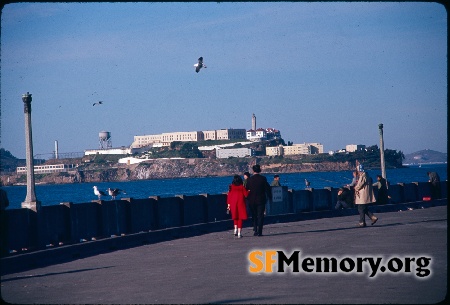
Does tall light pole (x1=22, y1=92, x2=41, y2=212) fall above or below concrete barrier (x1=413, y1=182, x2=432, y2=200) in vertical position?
above

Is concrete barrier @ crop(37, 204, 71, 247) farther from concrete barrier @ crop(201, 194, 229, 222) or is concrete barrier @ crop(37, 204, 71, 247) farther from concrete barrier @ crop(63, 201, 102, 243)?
concrete barrier @ crop(201, 194, 229, 222)

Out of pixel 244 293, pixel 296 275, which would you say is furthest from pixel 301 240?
pixel 244 293

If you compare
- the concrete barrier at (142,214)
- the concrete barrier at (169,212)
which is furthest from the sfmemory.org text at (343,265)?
the concrete barrier at (169,212)

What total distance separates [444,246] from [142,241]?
834cm

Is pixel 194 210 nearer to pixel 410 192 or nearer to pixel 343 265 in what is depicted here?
pixel 343 265

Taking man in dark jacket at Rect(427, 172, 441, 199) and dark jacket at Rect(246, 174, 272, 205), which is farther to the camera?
man in dark jacket at Rect(427, 172, 441, 199)

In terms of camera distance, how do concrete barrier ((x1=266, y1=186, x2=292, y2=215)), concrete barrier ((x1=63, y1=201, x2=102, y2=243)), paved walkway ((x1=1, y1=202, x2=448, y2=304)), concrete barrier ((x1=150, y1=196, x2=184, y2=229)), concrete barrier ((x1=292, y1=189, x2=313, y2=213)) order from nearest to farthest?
1. paved walkway ((x1=1, y1=202, x2=448, y2=304))
2. concrete barrier ((x1=63, y1=201, x2=102, y2=243))
3. concrete barrier ((x1=150, y1=196, x2=184, y2=229))
4. concrete barrier ((x1=266, y1=186, x2=292, y2=215))
5. concrete barrier ((x1=292, y1=189, x2=313, y2=213))

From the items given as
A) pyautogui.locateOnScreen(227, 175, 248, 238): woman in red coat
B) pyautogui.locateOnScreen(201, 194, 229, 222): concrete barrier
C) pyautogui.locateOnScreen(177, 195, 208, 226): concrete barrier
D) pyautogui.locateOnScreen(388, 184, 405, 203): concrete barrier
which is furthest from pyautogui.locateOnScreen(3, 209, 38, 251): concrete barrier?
pyautogui.locateOnScreen(388, 184, 405, 203): concrete barrier

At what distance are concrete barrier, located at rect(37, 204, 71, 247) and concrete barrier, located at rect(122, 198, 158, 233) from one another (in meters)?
2.72

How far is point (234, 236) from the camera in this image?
72.3 ft

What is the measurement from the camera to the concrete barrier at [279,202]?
2902 cm

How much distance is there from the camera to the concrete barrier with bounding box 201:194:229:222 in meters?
26.2

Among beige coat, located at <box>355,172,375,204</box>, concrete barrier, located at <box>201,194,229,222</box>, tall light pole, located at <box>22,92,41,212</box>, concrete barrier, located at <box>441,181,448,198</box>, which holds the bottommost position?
concrete barrier, located at <box>441,181,448,198</box>

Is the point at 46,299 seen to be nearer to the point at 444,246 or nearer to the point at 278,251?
the point at 278,251
